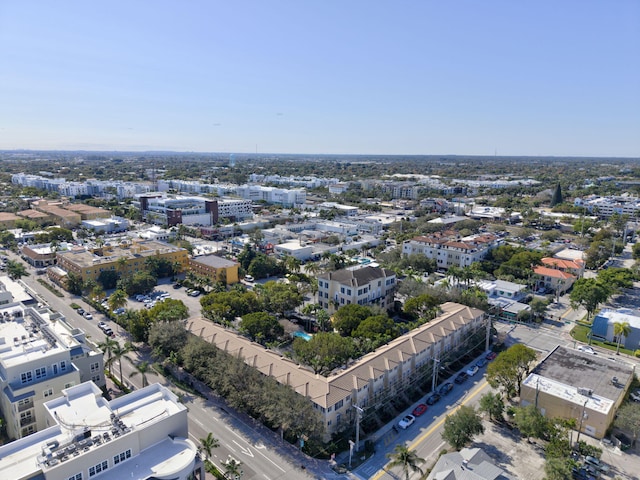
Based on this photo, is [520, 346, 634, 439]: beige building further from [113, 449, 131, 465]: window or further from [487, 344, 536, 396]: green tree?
[113, 449, 131, 465]: window

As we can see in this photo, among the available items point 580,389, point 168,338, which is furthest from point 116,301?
point 580,389

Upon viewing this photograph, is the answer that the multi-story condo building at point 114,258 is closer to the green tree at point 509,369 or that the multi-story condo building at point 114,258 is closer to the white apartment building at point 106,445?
the white apartment building at point 106,445

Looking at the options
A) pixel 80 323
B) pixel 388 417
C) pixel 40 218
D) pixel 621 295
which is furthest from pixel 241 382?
pixel 40 218

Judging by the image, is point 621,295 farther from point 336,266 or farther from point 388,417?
point 388,417

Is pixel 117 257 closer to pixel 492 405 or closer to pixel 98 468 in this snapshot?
pixel 98 468

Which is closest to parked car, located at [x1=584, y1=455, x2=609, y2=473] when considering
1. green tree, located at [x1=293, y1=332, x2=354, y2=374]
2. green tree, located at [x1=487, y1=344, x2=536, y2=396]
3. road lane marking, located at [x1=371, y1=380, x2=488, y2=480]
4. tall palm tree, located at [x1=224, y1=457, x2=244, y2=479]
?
green tree, located at [x1=487, y1=344, x2=536, y2=396]
